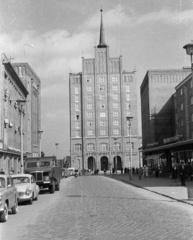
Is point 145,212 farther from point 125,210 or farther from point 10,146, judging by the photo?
point 10,146

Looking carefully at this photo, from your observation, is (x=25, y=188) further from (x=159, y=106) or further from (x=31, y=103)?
(x=159, y=106)

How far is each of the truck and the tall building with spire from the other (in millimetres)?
76830

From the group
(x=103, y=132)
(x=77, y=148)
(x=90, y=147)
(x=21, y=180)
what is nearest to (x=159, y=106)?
(x=103, y=132)

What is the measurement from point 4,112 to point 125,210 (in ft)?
120

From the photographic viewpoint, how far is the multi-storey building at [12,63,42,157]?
77688 millimetres

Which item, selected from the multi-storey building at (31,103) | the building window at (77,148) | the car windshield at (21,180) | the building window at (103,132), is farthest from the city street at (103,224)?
the building window at (103,132)

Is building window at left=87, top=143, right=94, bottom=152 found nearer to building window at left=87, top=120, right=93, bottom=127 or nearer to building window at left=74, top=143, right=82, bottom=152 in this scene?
building window at left=74, top=143, right=82, bottom=152

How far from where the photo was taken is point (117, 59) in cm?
10619

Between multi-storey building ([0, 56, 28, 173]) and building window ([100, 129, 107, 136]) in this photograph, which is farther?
building window ([100, 129, 107, 136])

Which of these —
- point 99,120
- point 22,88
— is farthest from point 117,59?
point 22,88

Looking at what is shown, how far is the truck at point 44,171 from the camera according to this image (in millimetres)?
24141

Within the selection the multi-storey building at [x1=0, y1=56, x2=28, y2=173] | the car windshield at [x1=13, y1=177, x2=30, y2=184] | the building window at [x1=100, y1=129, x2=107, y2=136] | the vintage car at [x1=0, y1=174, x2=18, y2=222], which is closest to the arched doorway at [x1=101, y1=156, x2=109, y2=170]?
the building window at [x1=100, y1=129, x2=107, y2=136]

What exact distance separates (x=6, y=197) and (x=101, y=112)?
94.1 meters

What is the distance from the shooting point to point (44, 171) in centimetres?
2455
